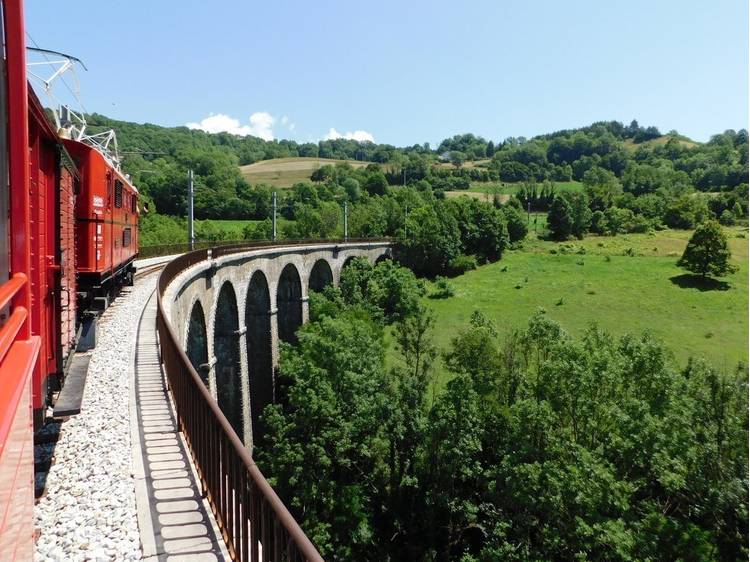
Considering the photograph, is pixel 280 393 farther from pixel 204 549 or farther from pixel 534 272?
pixel 534 272

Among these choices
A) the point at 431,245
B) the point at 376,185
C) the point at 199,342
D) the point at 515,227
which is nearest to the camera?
the point at 199,342

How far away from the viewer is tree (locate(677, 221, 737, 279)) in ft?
173

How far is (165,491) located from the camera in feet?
16.2

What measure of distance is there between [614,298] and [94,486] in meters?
51.2

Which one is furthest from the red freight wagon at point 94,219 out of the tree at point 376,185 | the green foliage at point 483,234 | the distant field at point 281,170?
the tree at point 376,185

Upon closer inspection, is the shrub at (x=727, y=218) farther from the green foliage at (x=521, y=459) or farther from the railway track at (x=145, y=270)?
the railway track at (x=145, y=270)

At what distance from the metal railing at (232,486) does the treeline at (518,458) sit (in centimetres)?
1308

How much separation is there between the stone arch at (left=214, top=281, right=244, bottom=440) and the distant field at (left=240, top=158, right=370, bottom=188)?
97640 mm

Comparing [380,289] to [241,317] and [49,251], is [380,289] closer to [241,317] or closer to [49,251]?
[241,317]

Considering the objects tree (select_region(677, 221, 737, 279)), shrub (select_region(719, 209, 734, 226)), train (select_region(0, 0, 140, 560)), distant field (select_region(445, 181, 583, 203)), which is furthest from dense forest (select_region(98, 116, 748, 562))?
distant field (select_region(445, 181, 583, 203))

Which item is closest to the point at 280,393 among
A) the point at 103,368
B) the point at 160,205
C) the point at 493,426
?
the point at 493,426

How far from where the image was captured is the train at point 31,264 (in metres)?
2.34

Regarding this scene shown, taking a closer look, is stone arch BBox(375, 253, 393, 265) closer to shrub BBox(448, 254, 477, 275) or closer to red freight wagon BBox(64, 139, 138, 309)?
shrub BBox(448, 254, 477, 275)

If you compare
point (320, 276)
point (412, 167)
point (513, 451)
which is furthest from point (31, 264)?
point (412, 167)
